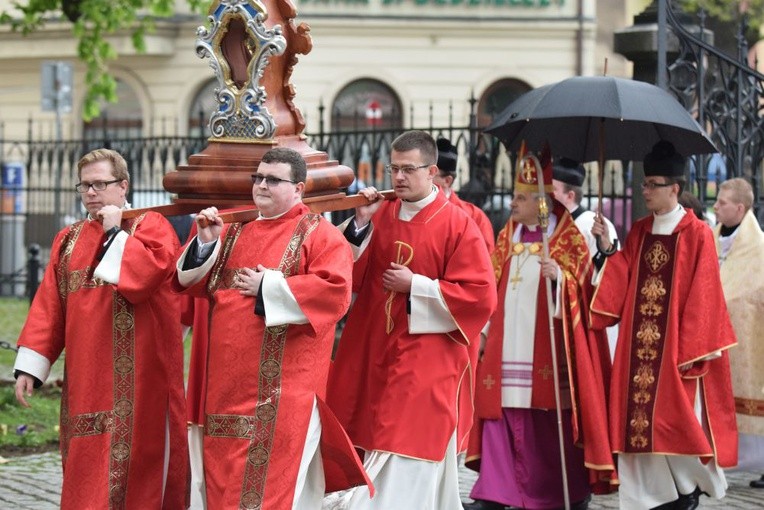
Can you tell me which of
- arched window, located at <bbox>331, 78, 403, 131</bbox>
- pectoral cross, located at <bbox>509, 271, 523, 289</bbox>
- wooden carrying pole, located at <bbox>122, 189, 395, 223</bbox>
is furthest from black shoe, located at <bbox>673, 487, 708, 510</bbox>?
arched window, located at <bbox>331, 78, 403, 131</bbox>

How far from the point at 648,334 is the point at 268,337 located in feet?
8.51

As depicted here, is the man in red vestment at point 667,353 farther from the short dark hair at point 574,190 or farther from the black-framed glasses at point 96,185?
the black-framed glasses at point 96,185

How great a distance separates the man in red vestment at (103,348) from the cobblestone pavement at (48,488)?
1546 mm

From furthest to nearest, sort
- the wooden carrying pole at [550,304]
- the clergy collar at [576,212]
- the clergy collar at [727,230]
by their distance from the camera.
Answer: the clergy collar at [727,230]
the clergy collar at [576,212]
the wooden carrying pole at [550,304]

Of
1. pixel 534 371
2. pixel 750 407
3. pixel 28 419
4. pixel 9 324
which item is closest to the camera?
pixel 534 371

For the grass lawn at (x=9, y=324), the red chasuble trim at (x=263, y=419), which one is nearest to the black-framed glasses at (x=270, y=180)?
the red chasuble trim at (x=263, y=419)

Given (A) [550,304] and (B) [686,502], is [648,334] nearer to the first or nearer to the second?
(A) [550,304]

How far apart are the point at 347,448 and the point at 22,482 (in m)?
3.09

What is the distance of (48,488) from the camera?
8.70 metres

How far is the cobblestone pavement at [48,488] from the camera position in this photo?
830cm

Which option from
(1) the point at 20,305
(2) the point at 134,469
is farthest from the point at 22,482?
(1) the point at 20,305

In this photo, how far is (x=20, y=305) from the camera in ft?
61.1

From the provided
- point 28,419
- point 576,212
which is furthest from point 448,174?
point 28,419

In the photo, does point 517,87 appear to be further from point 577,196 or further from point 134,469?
point 134,469
